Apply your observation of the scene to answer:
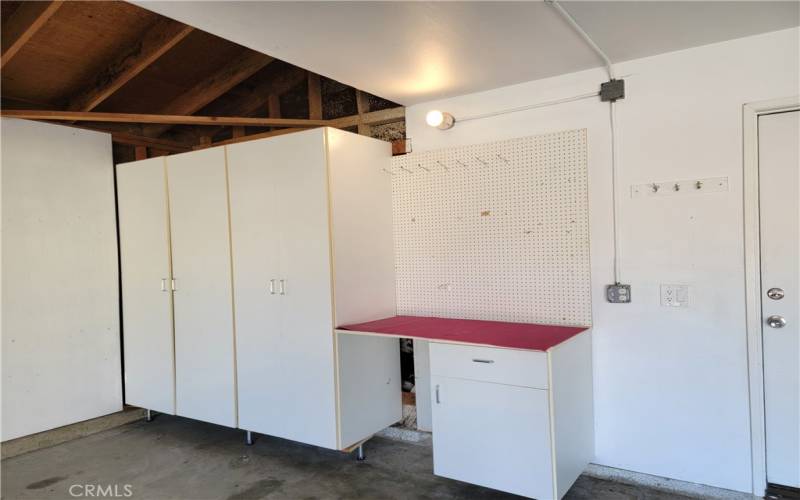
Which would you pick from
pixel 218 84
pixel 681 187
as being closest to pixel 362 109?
pixel 218 84

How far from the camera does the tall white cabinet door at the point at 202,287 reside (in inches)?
128

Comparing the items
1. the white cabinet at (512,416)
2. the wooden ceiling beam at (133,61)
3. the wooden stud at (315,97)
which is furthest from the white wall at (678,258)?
the wooden ceiling beam at (133,61)

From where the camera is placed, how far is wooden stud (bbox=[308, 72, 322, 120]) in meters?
3.87

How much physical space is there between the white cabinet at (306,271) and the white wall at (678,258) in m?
1.24

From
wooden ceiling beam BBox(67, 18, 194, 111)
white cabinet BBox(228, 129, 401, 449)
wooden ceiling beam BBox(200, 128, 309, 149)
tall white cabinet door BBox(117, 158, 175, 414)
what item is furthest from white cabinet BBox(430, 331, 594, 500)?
wooden ceiling beam BBox(67, 18, 194, 111)

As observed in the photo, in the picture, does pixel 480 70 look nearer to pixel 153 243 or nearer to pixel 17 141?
pixel 153 243

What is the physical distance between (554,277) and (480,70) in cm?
118

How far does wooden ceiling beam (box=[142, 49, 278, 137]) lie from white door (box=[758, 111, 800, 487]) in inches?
127

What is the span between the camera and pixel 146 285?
3.69 m

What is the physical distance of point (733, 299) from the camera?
236 centimetres

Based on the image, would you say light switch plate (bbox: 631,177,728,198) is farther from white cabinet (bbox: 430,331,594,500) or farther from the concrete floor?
the concrete floor

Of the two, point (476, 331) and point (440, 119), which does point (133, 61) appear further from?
point (476, 331)

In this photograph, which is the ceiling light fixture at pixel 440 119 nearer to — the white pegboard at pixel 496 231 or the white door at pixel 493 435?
the white pegboard at pixel 496 231

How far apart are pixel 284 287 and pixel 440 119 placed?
1.37 meters
